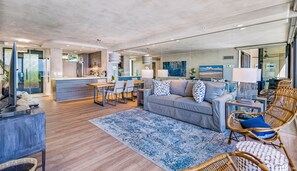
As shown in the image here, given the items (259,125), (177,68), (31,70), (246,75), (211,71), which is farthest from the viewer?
(177,68)

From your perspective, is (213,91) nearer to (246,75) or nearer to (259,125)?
(246,75)

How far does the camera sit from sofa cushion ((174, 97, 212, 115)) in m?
3.15

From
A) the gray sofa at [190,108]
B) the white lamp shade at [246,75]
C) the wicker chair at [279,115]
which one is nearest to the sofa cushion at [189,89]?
the gray sofa at [190,108]

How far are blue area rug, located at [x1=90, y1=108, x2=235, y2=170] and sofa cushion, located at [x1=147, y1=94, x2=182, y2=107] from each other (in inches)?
16.0

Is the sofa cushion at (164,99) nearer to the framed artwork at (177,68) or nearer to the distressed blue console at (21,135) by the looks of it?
the distressed blue console at (21,135)

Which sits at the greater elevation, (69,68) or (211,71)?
(69,68)

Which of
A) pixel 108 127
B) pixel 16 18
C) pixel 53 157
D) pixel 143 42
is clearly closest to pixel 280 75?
pixel 143 42

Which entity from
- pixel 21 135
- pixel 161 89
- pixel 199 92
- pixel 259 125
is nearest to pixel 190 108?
pixel 199 92

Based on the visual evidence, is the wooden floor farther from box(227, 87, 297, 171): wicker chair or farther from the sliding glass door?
the sliding glass door

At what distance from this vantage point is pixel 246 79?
2.96m

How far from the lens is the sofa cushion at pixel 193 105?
10.3 ft

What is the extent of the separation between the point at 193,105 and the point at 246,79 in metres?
1.18

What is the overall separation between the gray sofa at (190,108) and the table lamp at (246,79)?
263 millimetres

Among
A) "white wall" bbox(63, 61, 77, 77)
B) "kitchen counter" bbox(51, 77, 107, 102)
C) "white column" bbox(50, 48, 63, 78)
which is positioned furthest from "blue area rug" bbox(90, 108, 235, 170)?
"white wall" bbox(63, 61, 77, 77)
